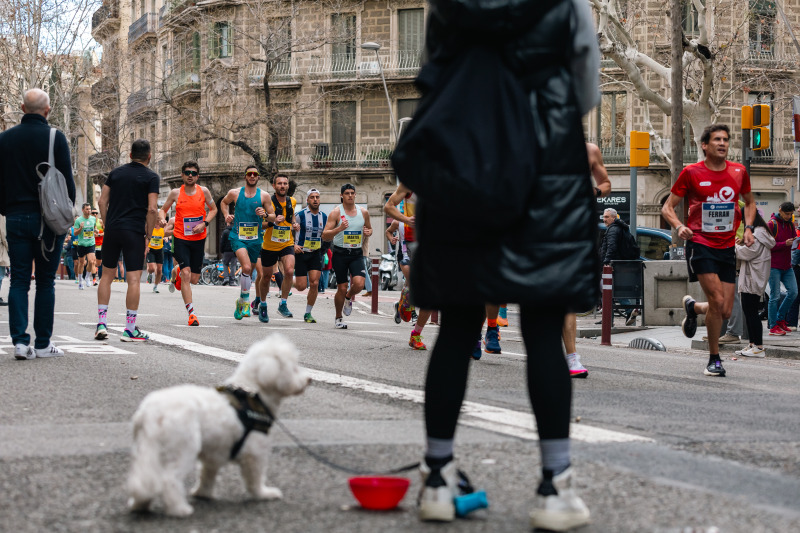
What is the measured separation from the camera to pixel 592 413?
627 centimetres

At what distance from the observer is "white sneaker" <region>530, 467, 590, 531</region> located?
3289mm

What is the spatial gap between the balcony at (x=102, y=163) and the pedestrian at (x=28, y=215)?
47259 millimetres

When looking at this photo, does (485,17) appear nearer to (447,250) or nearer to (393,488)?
(447,250)

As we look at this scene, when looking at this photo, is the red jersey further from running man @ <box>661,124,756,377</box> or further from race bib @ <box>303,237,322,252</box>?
race bib @ <box>303,237,322,252</box>

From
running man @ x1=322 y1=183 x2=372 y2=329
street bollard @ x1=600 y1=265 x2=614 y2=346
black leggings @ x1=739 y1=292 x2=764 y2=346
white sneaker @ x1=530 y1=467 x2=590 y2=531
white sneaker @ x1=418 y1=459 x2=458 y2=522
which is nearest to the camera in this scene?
white sneaker @ x1=530 y1=467 x2=590 y2=531

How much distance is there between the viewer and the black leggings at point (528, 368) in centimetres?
346

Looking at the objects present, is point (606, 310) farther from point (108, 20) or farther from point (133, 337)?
point (108, 20)

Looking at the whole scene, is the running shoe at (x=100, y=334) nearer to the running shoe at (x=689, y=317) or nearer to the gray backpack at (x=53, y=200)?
the gray backpack at (x=53, y=200)

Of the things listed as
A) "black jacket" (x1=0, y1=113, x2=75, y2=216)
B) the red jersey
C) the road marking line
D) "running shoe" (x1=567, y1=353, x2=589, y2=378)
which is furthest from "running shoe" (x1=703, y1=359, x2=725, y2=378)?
"black jacket" (x1=0, y1=113, x2=75, y2=216)

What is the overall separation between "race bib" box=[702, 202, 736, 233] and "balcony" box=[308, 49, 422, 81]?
4138cm

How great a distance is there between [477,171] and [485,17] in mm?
466

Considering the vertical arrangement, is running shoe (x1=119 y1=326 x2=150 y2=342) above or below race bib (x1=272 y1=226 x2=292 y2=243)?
below

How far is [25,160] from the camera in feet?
30.3

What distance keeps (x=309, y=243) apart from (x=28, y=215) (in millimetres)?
7395
